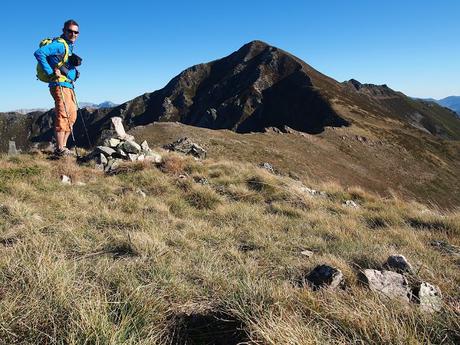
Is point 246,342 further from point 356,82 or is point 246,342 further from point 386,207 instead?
point 356,82

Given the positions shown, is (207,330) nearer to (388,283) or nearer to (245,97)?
(388,283)

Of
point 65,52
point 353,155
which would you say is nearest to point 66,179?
point 65,52

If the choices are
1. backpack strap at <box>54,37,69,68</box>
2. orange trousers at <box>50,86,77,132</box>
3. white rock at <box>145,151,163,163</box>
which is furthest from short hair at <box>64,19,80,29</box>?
white rock at <box>145,151,163,163</box>

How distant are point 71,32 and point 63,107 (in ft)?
6.59

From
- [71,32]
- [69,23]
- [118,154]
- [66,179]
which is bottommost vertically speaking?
[66,179]

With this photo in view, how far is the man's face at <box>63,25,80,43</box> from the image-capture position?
10691 millimetres

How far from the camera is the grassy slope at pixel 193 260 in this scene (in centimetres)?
288

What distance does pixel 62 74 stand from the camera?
11.2m

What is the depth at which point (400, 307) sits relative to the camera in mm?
3273

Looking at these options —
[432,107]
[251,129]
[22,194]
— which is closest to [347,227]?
[22,194]

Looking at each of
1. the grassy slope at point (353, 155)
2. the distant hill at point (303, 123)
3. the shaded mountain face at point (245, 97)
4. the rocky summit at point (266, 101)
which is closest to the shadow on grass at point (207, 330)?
the grassy slope at point (353, 155)

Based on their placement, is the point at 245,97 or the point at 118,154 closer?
the point at 118,154

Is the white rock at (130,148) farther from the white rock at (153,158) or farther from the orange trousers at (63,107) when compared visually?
the orange trousers at (63,107)

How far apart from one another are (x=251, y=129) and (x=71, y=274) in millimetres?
110140
